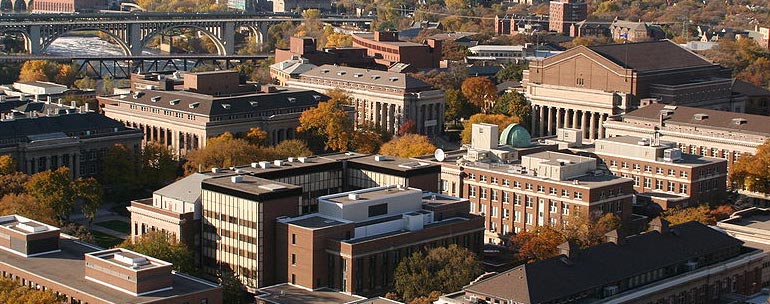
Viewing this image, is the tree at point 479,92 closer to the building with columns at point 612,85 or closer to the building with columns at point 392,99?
the building with columns at point 612,85

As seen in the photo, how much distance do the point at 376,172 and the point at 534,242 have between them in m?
11.3

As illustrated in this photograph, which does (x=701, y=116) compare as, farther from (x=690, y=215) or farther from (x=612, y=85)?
(x=690, y=215)

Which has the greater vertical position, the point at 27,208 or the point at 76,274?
the point at 27,208

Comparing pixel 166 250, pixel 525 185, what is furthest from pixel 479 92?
pixel 166 250

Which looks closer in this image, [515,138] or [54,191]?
[54,191]

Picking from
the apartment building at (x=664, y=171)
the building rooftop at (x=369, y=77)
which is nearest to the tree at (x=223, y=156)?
the apartment building at (x=664, y=171)

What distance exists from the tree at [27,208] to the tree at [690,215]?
40353 mm

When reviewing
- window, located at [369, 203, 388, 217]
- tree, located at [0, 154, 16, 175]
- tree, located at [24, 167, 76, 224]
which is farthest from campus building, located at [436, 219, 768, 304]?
tree, located at [0, 154, 16, 175]

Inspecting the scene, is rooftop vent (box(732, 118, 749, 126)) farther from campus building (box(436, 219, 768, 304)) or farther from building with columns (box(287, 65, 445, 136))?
building with columns (box(287, 65, 445, 136))

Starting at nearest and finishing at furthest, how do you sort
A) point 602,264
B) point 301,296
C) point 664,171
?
point 602,264 < point 301,296 < point 664,171

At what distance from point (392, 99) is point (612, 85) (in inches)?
846

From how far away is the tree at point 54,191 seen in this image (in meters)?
98.0

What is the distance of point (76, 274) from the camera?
243 feet

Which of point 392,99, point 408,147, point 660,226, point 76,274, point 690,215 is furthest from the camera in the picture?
point 392,99
